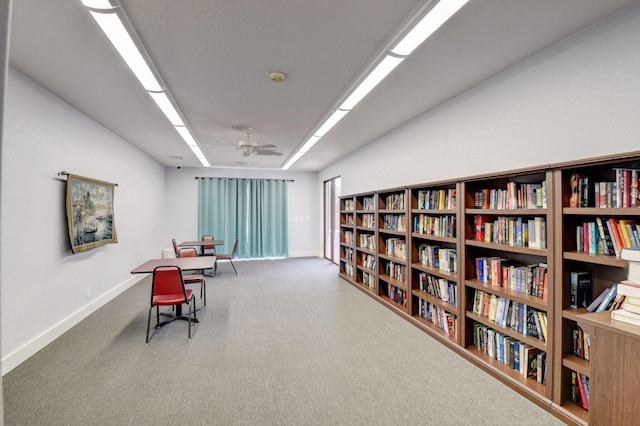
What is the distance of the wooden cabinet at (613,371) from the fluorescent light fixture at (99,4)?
3396 mm

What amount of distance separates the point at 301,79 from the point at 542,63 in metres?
2.02

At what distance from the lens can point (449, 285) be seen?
3.26m

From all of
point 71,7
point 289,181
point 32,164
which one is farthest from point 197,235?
point 71,7

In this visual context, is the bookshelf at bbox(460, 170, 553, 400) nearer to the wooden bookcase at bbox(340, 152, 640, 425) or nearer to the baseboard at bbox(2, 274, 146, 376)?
the wooden bookcase at bbox(340, 152, 640, 425)

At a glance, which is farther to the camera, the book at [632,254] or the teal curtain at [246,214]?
the teal curtain at [246,214]

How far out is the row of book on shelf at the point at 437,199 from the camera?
3238mm

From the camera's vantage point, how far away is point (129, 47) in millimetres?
2275

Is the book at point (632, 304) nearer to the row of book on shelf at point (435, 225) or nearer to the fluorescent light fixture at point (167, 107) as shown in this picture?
the row of book on shelf at point (435, 225)

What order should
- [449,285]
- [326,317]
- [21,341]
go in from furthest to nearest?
1. [326,317]
2. [449,285]
3. [21,341]

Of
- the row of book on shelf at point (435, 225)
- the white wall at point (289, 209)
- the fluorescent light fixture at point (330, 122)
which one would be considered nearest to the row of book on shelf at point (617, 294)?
the row of book on shelf at point (435, 225)

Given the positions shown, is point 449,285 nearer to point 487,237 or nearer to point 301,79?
point 487,237

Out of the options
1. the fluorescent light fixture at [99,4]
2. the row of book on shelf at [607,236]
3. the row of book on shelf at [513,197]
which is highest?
→ the fluorescent light fixture at [99,4]

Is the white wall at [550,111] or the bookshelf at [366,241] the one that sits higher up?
the white wall at [550,111]

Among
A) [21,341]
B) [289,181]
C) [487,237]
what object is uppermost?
[289,181]
